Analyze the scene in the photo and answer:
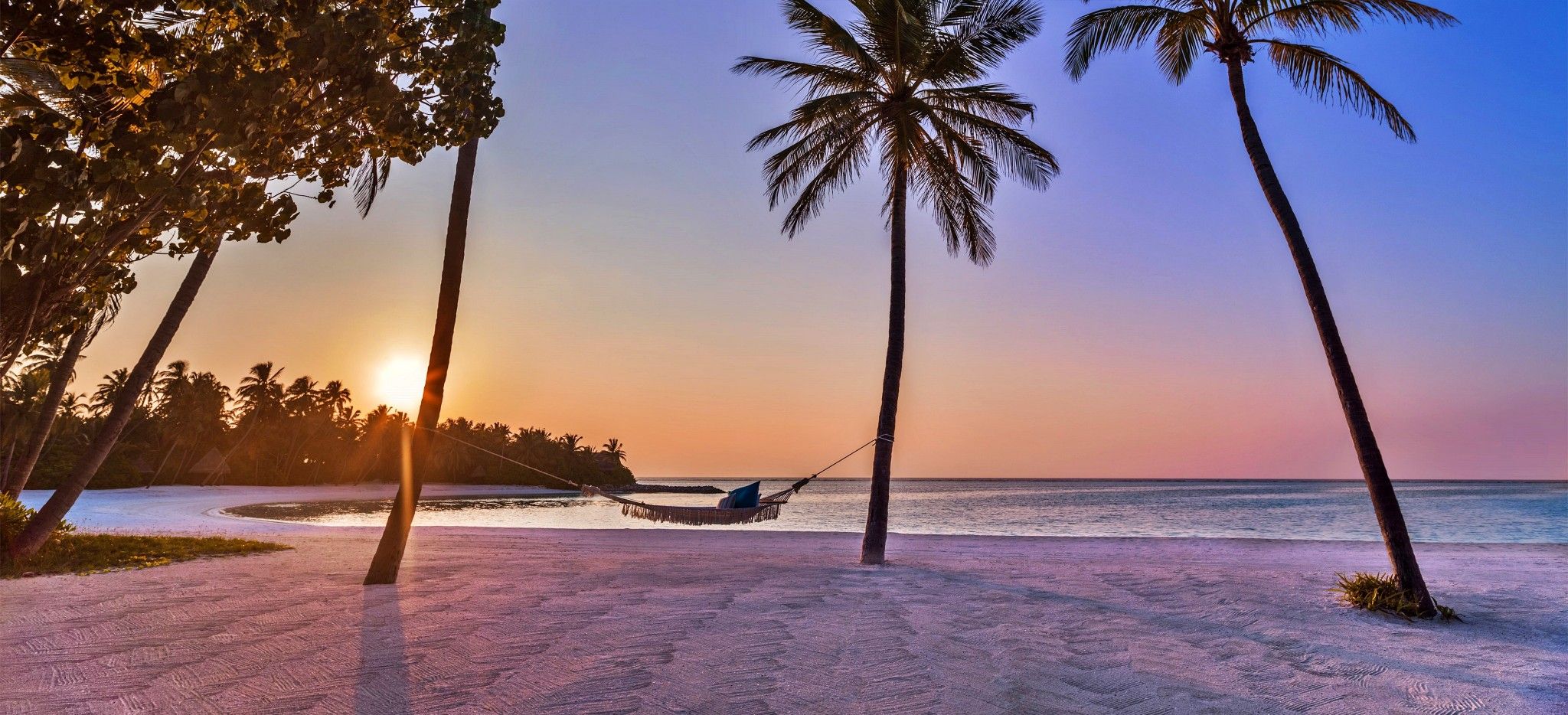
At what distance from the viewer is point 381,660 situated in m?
3.81

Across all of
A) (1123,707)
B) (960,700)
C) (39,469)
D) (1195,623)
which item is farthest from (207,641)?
(39,469)

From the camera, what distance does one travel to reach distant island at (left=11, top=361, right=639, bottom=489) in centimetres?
3806

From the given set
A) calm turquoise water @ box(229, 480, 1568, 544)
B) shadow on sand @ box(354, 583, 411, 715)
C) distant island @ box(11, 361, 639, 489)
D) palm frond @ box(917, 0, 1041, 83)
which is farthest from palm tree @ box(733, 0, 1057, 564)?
distant island @ box(11, 361, 639, 489)

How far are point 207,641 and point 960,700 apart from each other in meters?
4.13

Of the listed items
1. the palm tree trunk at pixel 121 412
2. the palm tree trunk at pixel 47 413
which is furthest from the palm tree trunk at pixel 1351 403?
the palm tree trunk at pixel 47 413

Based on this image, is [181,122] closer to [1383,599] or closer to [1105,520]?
[1383,599]

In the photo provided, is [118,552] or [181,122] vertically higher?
[181,122]

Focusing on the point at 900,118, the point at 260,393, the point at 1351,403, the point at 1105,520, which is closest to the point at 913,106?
the point at 900,118

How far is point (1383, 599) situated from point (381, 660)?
7.03 meters

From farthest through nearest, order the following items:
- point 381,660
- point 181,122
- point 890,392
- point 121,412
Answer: point 890,392 → point 121,412 → point 381,660 → point 181,122

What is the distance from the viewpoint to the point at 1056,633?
4770mm

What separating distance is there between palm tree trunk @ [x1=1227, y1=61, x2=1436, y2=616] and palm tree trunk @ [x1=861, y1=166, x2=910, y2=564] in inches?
148

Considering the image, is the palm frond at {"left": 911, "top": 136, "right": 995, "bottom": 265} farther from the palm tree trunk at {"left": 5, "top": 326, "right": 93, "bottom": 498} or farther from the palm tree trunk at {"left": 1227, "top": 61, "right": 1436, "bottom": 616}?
the palm tree trunk at {"left": 5, "top": 326, "right": 93, "bottom": 498}

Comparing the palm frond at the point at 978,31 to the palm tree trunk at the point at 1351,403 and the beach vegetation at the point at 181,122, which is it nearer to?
the palm tree trunk at the point at 1351,403
